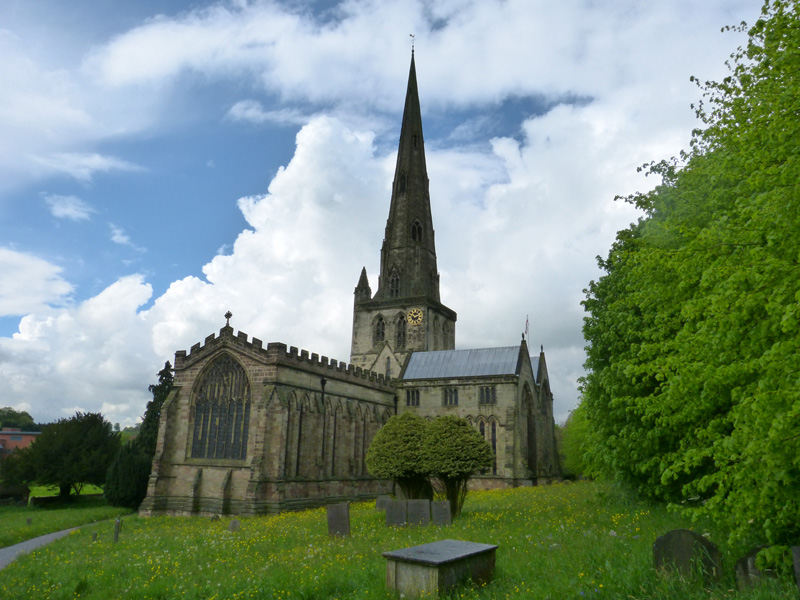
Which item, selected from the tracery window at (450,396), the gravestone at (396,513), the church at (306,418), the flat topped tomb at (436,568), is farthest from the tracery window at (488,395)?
the flat topped tomb at (436,568)

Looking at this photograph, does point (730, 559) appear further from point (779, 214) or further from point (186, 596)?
point (186, 596)

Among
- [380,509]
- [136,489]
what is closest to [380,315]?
[136,489]

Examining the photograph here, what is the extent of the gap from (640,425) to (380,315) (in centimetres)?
4084

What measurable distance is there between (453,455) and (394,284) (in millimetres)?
38757

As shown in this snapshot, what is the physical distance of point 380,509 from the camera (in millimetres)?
23328

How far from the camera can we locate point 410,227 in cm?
5884

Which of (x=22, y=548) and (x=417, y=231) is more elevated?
(x=417, y=231)

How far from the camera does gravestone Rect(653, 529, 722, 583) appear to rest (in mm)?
8055

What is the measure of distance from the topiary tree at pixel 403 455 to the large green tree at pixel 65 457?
2737 centimetres

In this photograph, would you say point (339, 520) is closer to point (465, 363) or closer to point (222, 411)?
point (222, 411)

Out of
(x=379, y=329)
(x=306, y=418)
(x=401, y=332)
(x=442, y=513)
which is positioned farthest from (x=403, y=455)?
(x=379, y=329)

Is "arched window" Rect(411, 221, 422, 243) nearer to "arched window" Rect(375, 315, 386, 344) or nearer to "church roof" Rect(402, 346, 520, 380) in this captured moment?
"arched window" Rect(375, 315, 386, 344)

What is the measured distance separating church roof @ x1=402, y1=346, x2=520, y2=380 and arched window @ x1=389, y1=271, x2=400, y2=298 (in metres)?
11.4

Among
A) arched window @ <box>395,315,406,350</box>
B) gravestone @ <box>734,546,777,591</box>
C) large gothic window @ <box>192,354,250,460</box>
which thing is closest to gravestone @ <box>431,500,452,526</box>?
gravestone @ <box>734,546,777,591</box>
